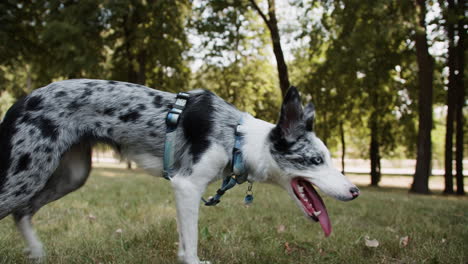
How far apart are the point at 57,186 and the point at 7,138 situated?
80 cm

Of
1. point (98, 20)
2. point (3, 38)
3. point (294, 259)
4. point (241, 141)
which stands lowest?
point (294, 259)

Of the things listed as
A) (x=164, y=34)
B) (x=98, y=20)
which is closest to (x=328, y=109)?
(x=164, y=34)

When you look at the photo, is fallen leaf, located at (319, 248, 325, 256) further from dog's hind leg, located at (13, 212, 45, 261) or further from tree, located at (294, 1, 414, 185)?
tree, located at (294, 1, 414, 185)

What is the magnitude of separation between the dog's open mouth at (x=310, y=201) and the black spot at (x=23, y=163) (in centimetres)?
188

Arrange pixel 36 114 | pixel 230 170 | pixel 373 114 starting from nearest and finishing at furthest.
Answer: pixel 36 114, pixel 230 170, pixel 373 114

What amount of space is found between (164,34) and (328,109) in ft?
36.4

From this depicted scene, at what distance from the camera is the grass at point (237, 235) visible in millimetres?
3520

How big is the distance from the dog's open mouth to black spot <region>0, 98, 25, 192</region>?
2.01 meters

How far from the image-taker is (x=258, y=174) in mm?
2986

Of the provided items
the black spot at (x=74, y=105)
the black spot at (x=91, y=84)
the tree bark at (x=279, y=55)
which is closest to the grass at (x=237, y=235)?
the black spot at (x=74, y=105)

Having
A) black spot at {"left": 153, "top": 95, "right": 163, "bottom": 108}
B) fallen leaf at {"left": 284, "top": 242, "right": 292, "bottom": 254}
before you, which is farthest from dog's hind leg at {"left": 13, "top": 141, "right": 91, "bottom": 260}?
fallen leaf at {"left": 284, "top": 242, "right": 292, "bottom": 254}

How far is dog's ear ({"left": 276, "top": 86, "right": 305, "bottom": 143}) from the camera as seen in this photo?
2760 millimetres

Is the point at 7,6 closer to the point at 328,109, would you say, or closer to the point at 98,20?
the point at 98,20

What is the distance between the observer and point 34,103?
287 cm
